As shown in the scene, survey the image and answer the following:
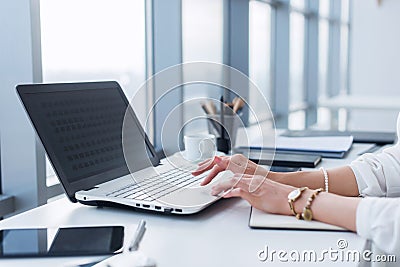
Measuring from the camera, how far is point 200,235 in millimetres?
954

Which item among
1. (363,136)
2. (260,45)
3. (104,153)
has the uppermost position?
(260,45)

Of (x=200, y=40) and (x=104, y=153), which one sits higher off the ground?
(x=200, y=40)

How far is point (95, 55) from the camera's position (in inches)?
69.3

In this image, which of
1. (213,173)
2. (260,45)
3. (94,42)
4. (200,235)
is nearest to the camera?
(200,235)

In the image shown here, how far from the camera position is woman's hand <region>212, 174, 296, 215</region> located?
1.02 m

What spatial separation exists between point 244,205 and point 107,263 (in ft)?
1.36

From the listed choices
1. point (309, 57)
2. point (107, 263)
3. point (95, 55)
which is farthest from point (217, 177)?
point (309, 57)

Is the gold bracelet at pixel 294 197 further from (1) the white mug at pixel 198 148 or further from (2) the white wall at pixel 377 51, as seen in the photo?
(2) the white wall at pixel 377 51

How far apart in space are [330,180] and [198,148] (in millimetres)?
391

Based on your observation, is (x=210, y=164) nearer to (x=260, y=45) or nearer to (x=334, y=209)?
(x=334, y=209)

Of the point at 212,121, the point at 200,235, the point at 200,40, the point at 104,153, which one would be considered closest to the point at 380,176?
the point at 200,235

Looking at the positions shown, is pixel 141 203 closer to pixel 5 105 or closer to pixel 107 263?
pixel 107 263

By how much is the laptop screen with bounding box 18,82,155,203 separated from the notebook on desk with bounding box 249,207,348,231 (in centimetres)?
37

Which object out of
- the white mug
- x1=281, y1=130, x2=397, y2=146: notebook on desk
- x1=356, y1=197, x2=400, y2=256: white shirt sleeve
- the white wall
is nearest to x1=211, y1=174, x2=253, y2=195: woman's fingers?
x1=356, y1=197, x2=400, y2=256: white shirt sleeve
